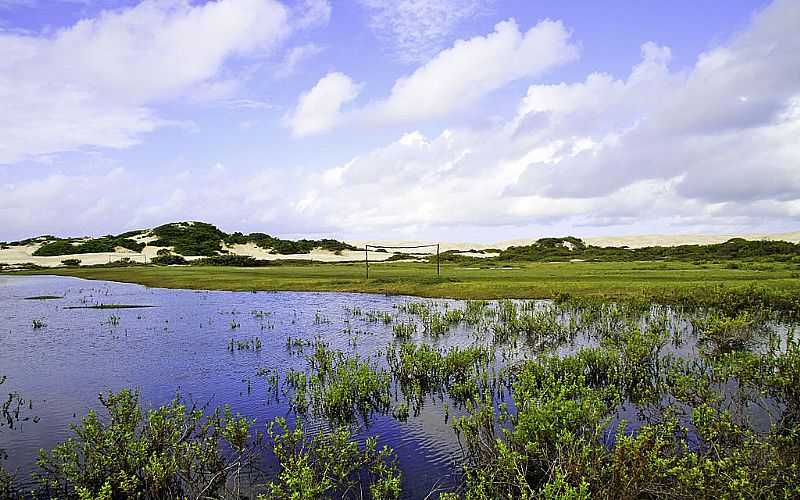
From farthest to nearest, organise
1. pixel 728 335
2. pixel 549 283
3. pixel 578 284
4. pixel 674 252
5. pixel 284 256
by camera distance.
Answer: pixel 284 256
pixel 674 252
pixel 549 283
pixel 578 284
pixel 728 335

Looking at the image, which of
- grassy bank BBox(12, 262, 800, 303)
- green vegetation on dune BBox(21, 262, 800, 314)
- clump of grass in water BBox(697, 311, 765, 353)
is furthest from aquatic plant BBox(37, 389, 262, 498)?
grassy bank BBox(12, 262, 800, 303)

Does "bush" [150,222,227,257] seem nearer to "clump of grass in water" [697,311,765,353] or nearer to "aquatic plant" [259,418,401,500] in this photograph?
"clump of grass in water" [697,311,765,353]

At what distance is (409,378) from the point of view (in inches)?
754

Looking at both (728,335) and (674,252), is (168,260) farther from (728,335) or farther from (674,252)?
(728,335)

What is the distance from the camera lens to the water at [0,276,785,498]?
14.3m

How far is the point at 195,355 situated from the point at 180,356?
23.8 inches

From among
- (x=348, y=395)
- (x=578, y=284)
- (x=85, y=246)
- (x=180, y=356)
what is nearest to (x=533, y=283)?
(x=578, y=284)

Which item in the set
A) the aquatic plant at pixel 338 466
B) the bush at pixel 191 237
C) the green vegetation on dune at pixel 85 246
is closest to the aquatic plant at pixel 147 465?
the aquatic plant at pixel 338 466

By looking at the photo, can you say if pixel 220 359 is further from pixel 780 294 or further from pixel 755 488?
pixel 780 294

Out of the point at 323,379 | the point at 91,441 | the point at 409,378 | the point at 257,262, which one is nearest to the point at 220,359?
the point at 323,379

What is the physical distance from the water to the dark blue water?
5 centimetres

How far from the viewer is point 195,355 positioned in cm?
2466

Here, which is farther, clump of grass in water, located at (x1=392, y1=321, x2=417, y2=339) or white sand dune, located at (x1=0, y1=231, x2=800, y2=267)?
white sand dune, located at (x1=0, y1=231, x2=800, y2=267)

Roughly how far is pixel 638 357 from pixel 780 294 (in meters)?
19.2
